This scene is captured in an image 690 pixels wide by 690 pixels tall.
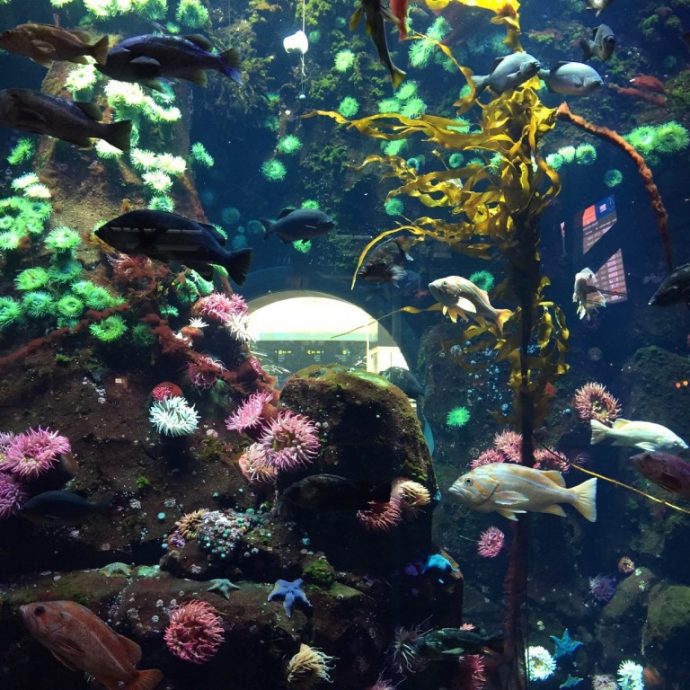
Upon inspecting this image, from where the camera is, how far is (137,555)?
4688 millimetres

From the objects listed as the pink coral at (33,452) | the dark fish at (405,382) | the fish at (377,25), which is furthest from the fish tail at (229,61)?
the dark fish at (405,382)

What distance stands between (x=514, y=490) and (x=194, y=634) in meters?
3.27

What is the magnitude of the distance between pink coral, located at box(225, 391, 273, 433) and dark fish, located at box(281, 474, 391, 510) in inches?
83.6

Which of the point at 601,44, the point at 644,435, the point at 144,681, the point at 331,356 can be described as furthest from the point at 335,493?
the point at 331,356

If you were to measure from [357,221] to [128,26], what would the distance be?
5584 millimetres

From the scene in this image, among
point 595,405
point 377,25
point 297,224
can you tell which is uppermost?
point 377,25

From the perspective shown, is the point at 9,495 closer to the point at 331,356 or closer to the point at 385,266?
the point at 385,266

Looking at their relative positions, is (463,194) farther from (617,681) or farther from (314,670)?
(617,681)

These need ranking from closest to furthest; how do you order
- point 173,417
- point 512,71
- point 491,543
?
1. point 512,71
2. point 173,417
3. point 491,543

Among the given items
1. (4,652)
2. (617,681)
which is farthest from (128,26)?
(617,681)

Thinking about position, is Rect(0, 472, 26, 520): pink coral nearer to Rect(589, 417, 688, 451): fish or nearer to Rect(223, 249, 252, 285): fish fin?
Rect(223, 249, 252, 285): fish fin

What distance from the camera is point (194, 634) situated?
3717 mm

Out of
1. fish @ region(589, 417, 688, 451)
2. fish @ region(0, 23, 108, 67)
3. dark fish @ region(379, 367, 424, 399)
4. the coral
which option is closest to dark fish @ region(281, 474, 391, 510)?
the coral

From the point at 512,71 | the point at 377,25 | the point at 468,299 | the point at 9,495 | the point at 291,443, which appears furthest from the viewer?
the point at 468,299
